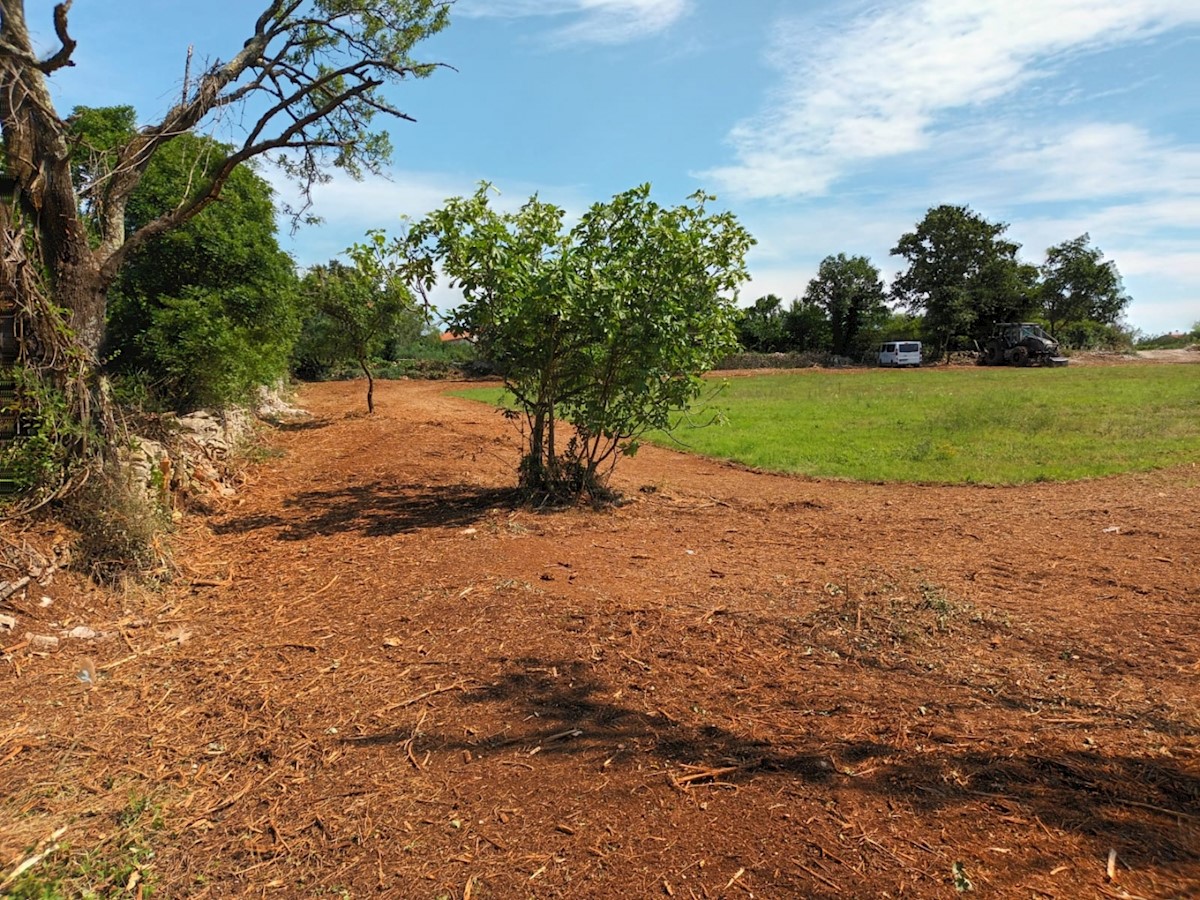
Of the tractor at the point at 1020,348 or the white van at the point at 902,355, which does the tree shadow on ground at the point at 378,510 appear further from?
the white van at the point at 902,355

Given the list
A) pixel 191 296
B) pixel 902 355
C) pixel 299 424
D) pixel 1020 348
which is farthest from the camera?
pixel 902 355

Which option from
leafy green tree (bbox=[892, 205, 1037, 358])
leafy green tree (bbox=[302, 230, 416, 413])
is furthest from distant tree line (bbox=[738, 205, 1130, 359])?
leafy green tree (bbox=[302, 230, 416, 413])

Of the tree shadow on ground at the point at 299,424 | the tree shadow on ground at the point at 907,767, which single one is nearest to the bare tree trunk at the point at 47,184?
the tree shadow on ground at the point at 907,767

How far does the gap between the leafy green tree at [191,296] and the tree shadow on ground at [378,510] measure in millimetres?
2584

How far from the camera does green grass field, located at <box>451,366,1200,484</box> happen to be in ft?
36.8

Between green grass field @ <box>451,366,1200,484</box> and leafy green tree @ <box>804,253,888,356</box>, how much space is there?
80.0 ft

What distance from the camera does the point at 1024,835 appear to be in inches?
102

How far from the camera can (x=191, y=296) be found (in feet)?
34.0

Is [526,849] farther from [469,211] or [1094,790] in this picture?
[469,211]

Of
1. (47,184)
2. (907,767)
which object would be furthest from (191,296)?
(907,767)

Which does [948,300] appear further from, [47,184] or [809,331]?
[47,184]

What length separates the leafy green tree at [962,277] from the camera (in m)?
45.1

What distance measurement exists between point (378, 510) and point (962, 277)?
47411 mm

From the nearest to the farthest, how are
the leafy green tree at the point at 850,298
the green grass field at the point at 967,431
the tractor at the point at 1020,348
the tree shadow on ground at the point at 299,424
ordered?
the green grass field at the point at 967,431 < the tree shadow on ground at the point at 299,424 < the tractor at the point at 1020,348 < the leafy green tree at the point at 850,298
